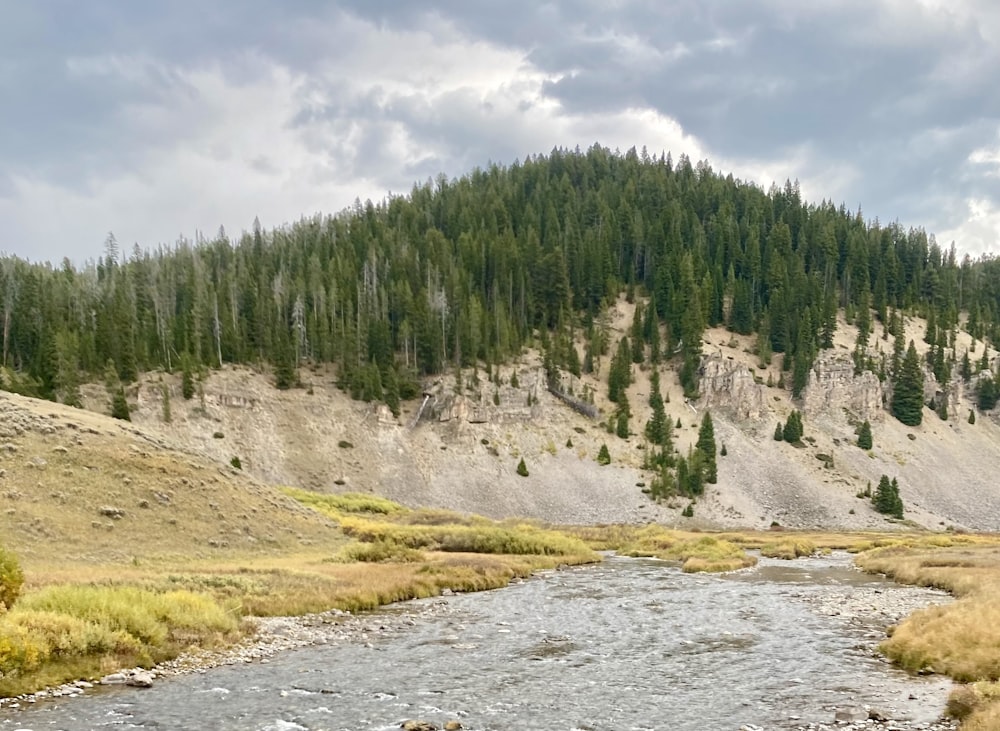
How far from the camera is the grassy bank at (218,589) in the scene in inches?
736

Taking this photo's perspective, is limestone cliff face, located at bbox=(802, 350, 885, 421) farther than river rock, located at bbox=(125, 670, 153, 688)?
→ Yes

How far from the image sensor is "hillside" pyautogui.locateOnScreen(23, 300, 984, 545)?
103 meters

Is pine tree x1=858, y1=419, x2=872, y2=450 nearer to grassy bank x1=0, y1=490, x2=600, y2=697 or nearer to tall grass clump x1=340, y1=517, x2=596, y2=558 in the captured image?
tall grass clump x1=340, y1=517, x2=596, y2=558

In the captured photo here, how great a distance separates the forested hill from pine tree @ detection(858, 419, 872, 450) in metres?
16.3

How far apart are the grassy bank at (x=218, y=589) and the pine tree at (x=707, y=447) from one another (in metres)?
53.9

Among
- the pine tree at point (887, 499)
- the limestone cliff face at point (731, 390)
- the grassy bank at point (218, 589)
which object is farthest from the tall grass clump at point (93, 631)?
the limestone cliff face at point (731, 390)

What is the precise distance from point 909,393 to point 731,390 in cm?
3465

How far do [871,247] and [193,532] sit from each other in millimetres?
191822

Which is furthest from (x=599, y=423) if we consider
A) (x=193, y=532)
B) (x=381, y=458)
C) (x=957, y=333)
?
(x=957, y=333)

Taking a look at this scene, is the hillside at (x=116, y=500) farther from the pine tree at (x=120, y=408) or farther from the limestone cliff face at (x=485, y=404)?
the limestone cliff face at (x=485, y=404)

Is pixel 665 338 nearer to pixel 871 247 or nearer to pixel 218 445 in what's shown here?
pixel 871 247

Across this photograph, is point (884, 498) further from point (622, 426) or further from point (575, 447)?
point (575, 447)

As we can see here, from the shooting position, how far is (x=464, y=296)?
490 ft

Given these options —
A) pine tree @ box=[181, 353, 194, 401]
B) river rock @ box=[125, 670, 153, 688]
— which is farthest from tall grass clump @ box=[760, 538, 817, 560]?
pine tree @ box=[181, 353, 194, 401]
